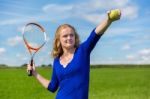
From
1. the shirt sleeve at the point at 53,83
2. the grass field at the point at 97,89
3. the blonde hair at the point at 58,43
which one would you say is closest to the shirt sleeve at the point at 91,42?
the blonde hair at the point at 58,43

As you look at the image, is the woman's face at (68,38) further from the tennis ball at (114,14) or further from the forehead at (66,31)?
the tennis ball at (114,14)

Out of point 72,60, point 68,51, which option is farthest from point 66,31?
point 72,60

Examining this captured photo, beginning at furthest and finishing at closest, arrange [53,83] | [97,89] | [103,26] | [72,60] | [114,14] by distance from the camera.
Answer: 1. [97,89]
2. [53,83]
3. [72,60]
4. [103,26]
5. [114,14]

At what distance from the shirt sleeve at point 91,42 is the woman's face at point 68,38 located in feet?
0.47

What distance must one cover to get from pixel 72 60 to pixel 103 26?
0.61 meters

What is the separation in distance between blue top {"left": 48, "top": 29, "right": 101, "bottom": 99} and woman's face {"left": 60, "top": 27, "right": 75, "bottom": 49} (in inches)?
4.3

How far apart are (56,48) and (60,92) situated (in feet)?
1.99

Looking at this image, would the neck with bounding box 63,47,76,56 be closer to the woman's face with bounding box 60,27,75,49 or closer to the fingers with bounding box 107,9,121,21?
the woman's face with bounding box 60,27,75,49

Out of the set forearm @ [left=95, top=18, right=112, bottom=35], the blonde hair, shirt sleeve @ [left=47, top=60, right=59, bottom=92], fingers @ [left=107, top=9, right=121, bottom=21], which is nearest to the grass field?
shirt sleeve @ [left=47, top=60, right=59, bottom=92]

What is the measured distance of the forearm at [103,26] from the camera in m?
6.40

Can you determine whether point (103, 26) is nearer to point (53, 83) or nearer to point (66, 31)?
point (66, 31)

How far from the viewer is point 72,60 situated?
679 centimetres

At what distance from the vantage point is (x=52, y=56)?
708 cm

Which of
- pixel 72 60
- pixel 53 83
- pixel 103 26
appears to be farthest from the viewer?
pixel 53 83
